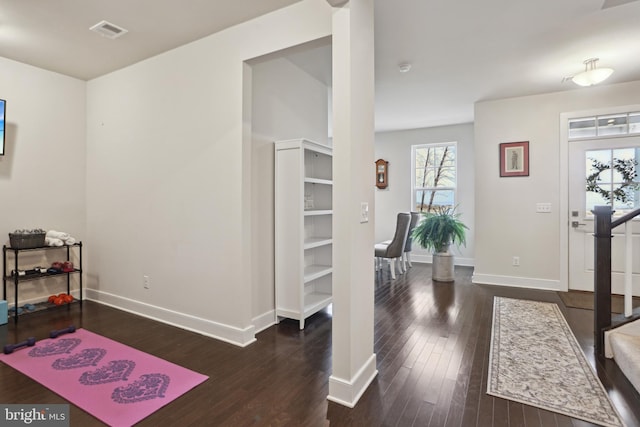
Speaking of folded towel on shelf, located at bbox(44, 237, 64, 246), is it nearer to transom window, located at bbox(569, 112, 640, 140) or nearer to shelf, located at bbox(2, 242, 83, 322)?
shelf, located at bbox(2, 242, 83, 322)

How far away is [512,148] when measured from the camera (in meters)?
4.61

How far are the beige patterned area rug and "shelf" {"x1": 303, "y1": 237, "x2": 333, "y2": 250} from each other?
1730 mm

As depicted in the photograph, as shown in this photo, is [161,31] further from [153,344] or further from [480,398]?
[480,398]

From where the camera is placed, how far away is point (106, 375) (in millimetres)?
2213

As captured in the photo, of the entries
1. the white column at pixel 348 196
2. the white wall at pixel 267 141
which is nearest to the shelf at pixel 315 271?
the white wall at pixel 267 141

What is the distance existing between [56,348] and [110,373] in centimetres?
79

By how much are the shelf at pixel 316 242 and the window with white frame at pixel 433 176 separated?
3597 mm

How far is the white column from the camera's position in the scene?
1925 mm

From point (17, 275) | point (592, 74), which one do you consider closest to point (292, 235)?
point (17, 275)

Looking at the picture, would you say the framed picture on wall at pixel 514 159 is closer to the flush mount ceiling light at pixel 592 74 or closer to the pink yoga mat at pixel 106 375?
the flush mount ceiling light at pixel 592 74

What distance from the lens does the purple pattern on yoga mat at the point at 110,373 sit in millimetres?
2148

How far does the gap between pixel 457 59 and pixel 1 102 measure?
4595mm

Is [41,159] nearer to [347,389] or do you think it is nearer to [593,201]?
[347,389]

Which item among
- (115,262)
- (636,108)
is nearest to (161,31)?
(115,262)
